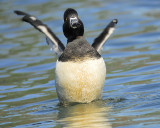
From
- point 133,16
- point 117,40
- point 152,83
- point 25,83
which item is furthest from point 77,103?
point 133,16

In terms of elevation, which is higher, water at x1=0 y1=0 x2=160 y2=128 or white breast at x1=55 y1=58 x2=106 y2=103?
white breast at x1=55 y1=58 x2=106 y2=103

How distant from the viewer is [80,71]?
27.9ft

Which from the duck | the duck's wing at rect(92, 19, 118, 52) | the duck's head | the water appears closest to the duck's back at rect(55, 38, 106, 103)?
the duck

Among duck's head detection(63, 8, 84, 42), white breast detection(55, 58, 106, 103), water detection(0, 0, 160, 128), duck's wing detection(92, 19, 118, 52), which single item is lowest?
water detection(0, 0, 160, 128)

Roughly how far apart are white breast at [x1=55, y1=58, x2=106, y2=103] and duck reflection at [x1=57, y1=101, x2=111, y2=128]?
0.58 feet

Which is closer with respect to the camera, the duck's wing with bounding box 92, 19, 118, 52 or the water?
the water

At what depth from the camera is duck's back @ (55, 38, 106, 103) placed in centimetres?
852

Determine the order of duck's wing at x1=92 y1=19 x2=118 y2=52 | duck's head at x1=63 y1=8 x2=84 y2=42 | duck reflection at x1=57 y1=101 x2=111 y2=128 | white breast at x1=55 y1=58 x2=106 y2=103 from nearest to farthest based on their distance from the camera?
duck reflection at x1=57 y1=101 x2=111 y2=128
white breast at x1=55 y1=58 x2=106 y2=103
duck's head at x1=63 y1=8 x2=84 y2=42
duck's wing at x1=92 y1=19 x2=118 y2=52

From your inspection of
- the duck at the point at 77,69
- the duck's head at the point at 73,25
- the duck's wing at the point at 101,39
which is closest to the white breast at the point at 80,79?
the duck at the point at 77,69

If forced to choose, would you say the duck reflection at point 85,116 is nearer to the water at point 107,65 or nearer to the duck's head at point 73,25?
the water at point 107,65

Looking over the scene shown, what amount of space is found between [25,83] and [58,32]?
604 centimetres

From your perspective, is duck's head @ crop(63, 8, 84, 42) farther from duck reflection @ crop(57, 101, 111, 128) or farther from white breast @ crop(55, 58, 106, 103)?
duck reflection @ crop(57, 101, 111, 128)

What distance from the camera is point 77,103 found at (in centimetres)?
904

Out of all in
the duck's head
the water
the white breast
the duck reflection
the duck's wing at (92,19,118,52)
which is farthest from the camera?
the duck's wing at (92,19,118,52)
